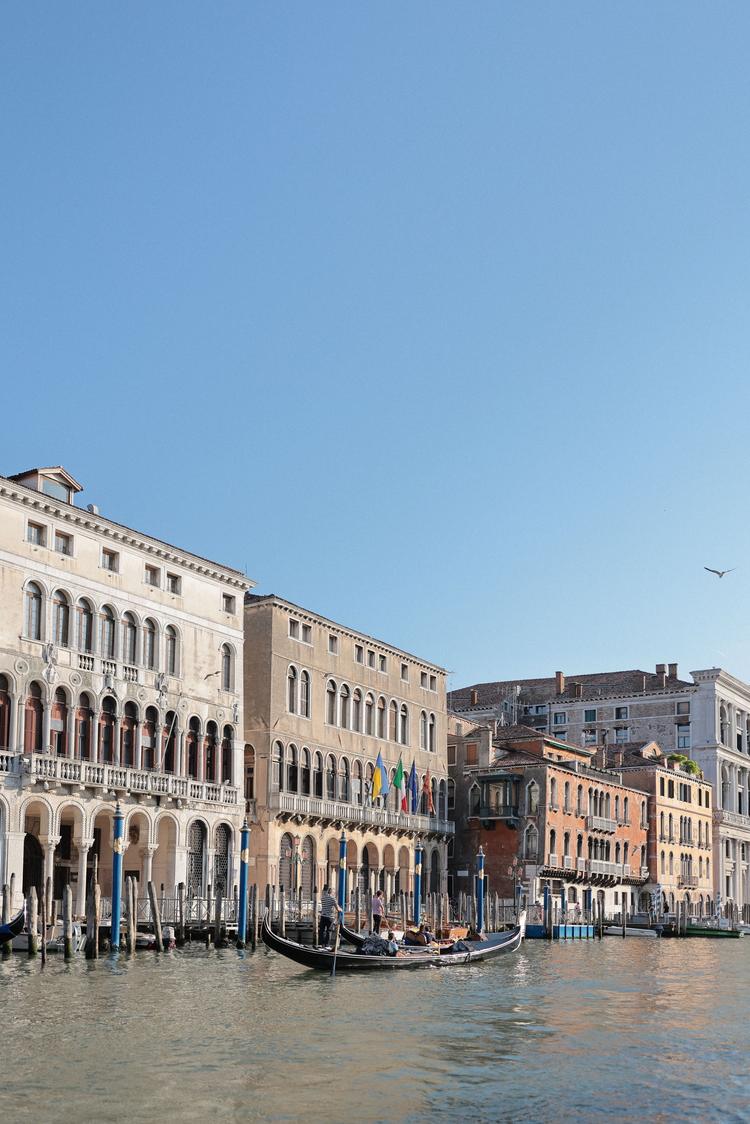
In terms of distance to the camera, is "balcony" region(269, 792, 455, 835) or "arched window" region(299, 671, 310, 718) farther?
"arched window" region(299, 671, 310, 718)

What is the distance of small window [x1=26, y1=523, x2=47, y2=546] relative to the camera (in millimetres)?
32406

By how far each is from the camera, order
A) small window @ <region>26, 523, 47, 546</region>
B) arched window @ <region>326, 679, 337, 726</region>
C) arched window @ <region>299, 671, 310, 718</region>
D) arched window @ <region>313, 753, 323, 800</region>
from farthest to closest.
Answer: arched window @ <region>326, 679, 337, 726</region>
arched window @ <region>313, 753, 323, 800</region>
arched window @ <region>299, 671, 310, 718</region>
small window @ <region>26, 523, 47, 546</region>

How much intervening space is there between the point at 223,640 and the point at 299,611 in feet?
14.3

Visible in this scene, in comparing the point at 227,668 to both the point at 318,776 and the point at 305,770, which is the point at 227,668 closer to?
the point at 305,770

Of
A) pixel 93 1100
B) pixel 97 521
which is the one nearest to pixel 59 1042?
pixel 93 1100

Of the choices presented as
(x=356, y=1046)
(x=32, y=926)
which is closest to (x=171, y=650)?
(x=32, y=926)

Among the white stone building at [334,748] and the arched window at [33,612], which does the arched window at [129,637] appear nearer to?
the arched window at [33,612]

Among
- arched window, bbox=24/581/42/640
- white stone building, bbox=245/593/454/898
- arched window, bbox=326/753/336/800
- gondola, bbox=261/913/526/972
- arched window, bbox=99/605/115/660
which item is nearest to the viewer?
gondola, bbox=261/913/526/972

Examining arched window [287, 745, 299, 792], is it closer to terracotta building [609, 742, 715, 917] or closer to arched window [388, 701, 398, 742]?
arched window [388, 701, 398, 742]

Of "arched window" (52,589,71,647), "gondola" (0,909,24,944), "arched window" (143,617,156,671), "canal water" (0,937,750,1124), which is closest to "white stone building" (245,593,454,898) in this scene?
"arched window" (143,617,156,671)

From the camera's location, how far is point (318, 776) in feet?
→ 142

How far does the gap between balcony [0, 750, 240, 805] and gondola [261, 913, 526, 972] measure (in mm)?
5353

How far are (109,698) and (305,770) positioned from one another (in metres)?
9.69

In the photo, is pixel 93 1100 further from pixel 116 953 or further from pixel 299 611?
pixel 299 611
